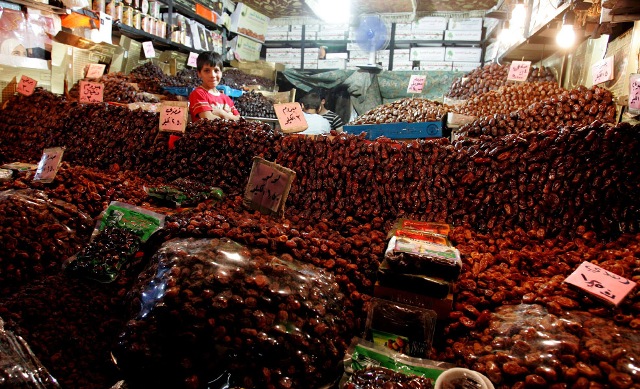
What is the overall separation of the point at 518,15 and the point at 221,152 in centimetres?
500

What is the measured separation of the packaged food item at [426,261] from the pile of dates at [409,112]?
9.79 feet

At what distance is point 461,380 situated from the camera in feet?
3.86

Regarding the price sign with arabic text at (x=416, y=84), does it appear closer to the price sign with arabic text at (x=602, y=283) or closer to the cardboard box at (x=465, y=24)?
the price sign with arabic text at (x=602, y=283)

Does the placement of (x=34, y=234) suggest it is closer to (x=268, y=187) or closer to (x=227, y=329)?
(x=268, y=187)

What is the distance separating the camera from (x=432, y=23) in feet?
31.0

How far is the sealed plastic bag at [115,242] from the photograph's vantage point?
2.03 metres

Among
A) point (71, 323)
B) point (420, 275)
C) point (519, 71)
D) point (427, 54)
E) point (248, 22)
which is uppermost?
point (248, 22)

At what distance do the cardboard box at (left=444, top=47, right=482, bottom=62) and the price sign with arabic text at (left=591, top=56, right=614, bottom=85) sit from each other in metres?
6.22

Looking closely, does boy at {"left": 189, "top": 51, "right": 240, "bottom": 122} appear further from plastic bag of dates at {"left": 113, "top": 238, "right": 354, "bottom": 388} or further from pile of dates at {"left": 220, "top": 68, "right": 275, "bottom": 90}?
pile of dates at {"left": 220, "top": 68, "right": 275, "bottom": 90}

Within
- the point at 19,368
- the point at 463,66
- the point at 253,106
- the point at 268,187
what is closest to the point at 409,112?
the point at 268,187

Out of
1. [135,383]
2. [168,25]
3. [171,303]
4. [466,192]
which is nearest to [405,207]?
[466,192]

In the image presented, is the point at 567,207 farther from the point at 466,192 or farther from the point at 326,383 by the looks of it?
the point at 326,383

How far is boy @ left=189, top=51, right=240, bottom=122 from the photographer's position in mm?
3824

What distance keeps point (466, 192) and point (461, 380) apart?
135 cm
